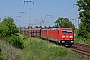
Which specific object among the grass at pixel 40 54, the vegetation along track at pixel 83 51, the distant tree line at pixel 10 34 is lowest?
the vegetation along track at pixel 83 51

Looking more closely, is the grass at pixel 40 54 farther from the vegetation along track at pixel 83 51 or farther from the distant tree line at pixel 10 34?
the distant tree line at pixel 10 34

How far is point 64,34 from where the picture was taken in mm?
32719

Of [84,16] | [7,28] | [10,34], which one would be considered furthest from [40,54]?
[84,16]

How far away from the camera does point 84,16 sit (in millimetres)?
50875

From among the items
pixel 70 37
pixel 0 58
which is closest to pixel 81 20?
pixel 70 37

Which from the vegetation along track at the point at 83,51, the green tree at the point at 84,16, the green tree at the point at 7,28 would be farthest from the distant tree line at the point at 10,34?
the green tree at the point at 84,16

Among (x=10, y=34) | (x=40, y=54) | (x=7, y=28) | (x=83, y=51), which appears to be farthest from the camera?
(x=10, y=34)

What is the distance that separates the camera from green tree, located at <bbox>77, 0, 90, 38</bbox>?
5038 cm

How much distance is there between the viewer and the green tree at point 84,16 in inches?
1983

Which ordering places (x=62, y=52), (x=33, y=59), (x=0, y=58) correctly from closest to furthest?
(x=0, y=58), (x=33, y=59), (x=62, y=52)

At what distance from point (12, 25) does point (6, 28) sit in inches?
98.0

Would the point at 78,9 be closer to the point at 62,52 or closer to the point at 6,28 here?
the point at 6,28

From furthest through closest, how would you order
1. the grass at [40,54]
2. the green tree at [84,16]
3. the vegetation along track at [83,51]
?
the green tree at [84,16]
the vegetation along track at [83,51]
the grass at [40,54]

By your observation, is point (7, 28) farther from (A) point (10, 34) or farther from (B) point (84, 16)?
(B) point (84, 16)
